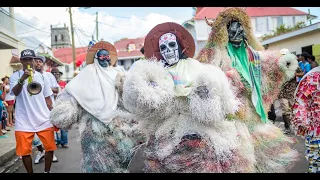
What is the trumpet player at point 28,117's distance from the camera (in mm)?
4949

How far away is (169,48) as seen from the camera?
346cm

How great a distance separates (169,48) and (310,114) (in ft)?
4.60

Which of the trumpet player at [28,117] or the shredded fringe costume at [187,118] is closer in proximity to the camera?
the shredded fringe costume at [187,118]

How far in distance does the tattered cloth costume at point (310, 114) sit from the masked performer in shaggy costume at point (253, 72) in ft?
1.76

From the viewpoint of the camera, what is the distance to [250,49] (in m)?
4.38

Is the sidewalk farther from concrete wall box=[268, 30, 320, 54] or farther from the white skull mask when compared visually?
concrete wall box=[268, 30, 320, 54]

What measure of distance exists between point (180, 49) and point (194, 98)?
0.71 meters

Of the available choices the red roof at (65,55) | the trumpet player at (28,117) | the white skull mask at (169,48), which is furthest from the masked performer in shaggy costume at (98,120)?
the red roof at (65,55)

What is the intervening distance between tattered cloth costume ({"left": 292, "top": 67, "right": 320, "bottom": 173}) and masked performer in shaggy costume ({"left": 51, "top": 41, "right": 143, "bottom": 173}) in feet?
5.77

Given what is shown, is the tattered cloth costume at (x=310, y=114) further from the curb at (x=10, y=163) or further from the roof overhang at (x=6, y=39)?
the roof overhang at (x=6, y=39)

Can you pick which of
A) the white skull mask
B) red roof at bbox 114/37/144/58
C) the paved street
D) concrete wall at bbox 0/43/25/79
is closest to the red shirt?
A: the white skull mask

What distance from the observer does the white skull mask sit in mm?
3443
